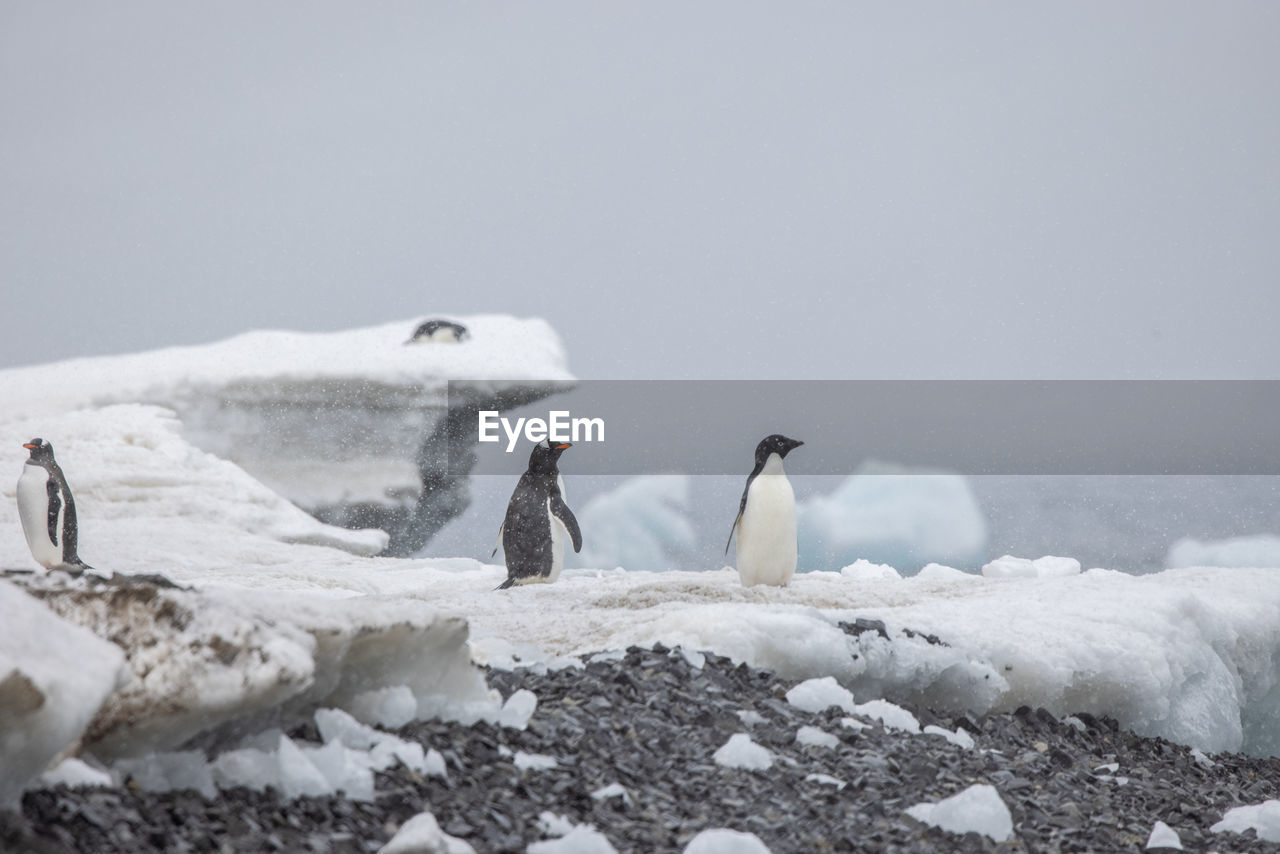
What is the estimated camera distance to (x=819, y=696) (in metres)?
2.83

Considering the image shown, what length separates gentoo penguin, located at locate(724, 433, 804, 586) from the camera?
552 centimetres

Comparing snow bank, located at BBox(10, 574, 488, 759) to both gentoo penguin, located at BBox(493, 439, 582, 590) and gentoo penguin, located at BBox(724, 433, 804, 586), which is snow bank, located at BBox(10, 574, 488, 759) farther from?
gentoo penguin, located at BBox(493, 439, 582, 590)

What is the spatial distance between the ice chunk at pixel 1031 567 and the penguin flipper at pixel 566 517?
8.80 ft

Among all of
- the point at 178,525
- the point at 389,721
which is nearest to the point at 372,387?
the point at 178,525

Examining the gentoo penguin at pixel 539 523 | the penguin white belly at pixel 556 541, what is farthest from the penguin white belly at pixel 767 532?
the penguin white belly at pixel 556 541

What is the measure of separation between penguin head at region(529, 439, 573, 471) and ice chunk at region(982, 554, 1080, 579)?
293 centimetres

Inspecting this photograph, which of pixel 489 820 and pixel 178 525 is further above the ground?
pixel 489 820

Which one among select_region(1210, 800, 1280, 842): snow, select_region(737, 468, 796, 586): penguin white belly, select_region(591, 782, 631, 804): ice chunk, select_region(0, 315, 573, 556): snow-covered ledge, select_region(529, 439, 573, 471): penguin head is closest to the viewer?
select_region(591, 782, 631, 804): ice chunk

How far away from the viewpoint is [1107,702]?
12.8 feet

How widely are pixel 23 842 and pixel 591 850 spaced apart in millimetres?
788

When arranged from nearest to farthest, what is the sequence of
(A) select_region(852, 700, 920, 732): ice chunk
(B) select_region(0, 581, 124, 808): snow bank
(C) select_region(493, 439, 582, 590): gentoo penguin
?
(B) select_region(0, 581, 124, 808): snow bank < (A) select_region(852, 700, 920, 732): ice chunk < (C) select_region(493, 439, 582, 590): gentoo penguin

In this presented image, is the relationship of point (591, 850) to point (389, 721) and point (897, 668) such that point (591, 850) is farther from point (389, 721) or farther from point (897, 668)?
point (897, 668)

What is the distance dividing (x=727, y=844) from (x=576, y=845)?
254 mm

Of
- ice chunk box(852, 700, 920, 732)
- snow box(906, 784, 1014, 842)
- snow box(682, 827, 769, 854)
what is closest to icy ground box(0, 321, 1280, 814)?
ice chunk box(852, 700, 920, 732)
